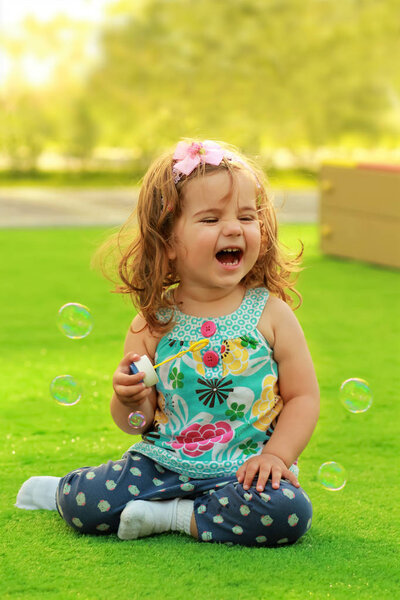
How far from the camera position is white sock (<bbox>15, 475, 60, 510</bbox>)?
203 cm

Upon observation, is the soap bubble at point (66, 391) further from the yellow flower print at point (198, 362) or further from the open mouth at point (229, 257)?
the open mouth at point (229, 257)

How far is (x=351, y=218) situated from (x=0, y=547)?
4.21 meters

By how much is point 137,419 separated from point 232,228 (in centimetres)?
41

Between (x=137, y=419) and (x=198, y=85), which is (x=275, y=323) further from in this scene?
(x=198, y=85)

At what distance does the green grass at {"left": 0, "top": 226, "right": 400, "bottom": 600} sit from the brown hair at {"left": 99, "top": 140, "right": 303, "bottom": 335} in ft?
1.48

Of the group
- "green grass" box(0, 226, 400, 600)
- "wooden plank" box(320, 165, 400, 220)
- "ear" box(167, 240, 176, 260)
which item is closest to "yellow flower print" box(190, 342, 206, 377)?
"ear" box(167, 240, 176, 260)

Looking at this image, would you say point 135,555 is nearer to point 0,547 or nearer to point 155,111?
point 0,547

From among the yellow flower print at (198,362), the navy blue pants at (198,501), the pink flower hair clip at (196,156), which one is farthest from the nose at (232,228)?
the navy blue pants at (198,501)

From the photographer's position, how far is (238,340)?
1.95 metres

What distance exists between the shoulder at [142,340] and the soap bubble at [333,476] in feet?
1.36

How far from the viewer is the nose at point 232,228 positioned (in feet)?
6.18

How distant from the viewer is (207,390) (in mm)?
1920

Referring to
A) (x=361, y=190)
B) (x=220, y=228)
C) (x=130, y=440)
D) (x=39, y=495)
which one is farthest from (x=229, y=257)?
(x=361, y=190)

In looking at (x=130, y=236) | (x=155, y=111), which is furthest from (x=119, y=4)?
(x=130, y=236)
